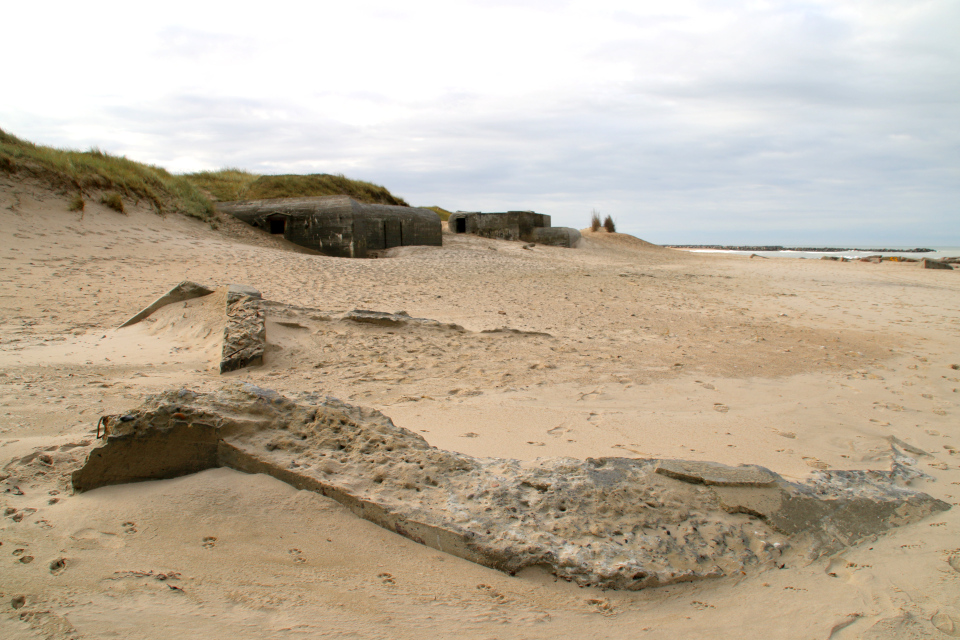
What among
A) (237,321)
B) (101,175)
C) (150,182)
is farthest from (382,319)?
(150,182)

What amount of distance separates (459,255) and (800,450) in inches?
517

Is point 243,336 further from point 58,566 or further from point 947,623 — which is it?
point 947,623

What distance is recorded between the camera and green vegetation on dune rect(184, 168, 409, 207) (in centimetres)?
1891

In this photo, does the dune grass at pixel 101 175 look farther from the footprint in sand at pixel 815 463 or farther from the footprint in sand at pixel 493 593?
the footprint in sand at pixel 815 463

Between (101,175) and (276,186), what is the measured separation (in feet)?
20.2

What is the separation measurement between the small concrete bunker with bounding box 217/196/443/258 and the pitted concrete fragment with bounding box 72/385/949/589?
547 inches

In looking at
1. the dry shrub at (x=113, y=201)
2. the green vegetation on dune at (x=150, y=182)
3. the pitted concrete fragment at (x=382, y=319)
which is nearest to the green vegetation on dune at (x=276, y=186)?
the green vegetation on dune at (x=150, y=182)

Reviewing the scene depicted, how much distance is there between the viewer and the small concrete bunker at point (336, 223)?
1612cm

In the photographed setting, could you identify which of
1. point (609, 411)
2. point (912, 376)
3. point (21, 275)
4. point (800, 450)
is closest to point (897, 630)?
point (800, 450)

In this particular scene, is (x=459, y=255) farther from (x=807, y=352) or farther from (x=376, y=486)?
(x=376, y=486)

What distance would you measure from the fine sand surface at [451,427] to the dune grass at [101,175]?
3187 millimetres

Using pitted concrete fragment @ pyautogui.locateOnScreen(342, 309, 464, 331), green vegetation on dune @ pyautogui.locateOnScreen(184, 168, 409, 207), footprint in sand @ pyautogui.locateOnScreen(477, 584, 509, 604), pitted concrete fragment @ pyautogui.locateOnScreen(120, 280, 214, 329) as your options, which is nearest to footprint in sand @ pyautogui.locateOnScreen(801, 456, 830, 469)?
footprint in sand @ pyautogui.locateOnScreen(477, 584, 509, 604)

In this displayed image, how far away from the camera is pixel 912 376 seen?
5.20m

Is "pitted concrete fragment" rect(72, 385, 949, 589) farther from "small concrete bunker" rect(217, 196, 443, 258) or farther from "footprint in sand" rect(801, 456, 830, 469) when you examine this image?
"small concrete bunker" rect(217, 196, 443, 258)
